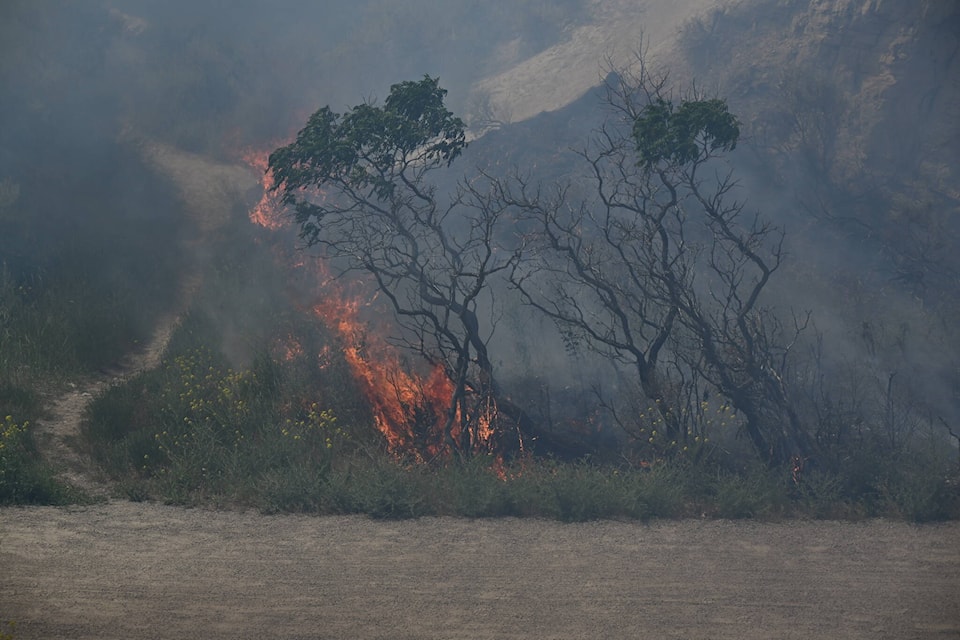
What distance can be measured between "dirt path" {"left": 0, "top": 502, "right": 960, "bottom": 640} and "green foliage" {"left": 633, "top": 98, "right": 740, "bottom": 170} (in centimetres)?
498

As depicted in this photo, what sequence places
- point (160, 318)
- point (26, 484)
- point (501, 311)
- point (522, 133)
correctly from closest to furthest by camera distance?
point (26, 484) < point (501, 311) < point (160, 318) < point (522, 133)

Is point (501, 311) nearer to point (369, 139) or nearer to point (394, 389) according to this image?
point (394, 389)

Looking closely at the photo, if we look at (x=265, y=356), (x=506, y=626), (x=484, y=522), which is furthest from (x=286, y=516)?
(x=265, y=356)

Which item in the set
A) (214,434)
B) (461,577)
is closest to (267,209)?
(214,434)

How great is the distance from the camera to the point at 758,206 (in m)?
21.0

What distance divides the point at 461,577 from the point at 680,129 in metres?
6.78

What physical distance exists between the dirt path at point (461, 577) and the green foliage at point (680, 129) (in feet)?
16.4

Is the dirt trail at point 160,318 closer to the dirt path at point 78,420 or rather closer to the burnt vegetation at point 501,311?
the dirt path at point 78,420

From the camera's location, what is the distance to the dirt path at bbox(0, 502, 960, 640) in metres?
6.70

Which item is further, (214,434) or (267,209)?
(267,209)

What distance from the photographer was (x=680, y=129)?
36.7ft

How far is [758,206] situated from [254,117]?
1526 centimetres

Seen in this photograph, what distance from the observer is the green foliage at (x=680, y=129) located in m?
11.2

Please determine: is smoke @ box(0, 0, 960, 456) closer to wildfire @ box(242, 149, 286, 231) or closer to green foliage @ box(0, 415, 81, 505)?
wildfire @ box(242, 149, 286, 231)
